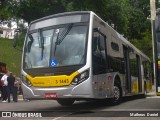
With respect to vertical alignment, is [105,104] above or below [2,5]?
below

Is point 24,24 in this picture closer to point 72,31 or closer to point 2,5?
point 2,5

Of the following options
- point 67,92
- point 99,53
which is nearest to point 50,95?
point 67,92

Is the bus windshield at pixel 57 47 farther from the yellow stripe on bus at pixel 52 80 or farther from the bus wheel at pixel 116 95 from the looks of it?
the bus wheel at pixel 116 95

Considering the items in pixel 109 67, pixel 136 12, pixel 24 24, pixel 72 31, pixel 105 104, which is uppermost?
pixel 136 12

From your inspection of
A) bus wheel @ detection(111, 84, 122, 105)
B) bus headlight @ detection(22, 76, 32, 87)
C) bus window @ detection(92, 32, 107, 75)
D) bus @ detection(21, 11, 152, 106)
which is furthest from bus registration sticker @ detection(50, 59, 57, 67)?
bus wheel @ detection(111, 84, 122, 105)

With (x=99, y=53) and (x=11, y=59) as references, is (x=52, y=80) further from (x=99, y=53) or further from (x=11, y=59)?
(x=11, y=59)

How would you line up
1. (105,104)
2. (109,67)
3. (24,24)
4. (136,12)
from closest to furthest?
(109,67), (105,104), (24,24), (136,12)

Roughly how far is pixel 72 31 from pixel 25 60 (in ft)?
6.28

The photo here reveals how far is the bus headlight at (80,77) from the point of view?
12273 mm

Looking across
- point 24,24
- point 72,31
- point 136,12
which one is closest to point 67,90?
point 72,31

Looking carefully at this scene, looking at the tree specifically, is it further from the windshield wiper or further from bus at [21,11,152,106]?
the windshield wiper

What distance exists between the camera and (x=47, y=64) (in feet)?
42.0

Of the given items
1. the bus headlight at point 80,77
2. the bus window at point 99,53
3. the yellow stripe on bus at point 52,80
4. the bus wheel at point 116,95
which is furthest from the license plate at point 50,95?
the bus wheel at point 116,95

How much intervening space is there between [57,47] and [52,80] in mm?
1135
